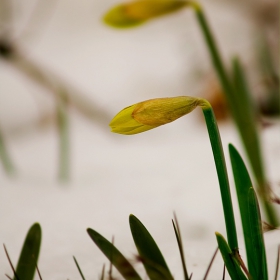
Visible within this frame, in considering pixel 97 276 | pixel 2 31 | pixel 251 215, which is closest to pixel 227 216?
pixel 251 215

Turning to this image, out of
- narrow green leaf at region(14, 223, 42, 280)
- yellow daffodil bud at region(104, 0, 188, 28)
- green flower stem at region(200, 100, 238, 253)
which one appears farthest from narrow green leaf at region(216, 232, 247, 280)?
yellow daffodil bud at region(104, 0, 188, 28)

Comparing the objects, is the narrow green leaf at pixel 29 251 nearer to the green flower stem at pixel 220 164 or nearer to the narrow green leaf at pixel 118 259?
the narrow green leaf at pixel 118 259

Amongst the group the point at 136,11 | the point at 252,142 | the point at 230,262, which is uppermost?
the point at 136,11

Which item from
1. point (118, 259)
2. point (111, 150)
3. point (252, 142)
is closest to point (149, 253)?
point (118, 259)

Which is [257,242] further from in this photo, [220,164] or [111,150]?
[111,150]

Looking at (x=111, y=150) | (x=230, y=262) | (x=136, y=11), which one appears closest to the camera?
(x=230, y=262)

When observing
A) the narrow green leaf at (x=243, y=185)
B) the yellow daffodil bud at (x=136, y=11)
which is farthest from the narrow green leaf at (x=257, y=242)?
the yellow daffodil bud at (x=136, y=11)

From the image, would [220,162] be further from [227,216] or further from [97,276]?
[97,276]
